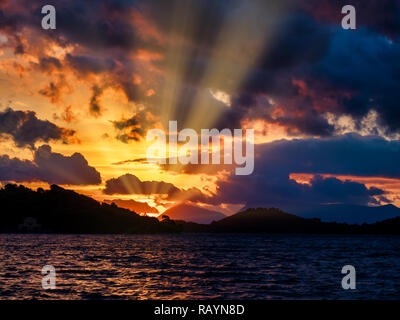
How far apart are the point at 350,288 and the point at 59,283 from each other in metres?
28.5

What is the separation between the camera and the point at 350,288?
39.8 meters

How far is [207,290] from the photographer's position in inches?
1453

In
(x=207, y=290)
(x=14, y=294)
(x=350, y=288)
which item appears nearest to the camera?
(x=14, y=294)

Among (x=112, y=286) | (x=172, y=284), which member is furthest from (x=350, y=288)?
(x=112, y=286)

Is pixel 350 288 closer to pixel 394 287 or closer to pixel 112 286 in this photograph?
pixel 394 287
